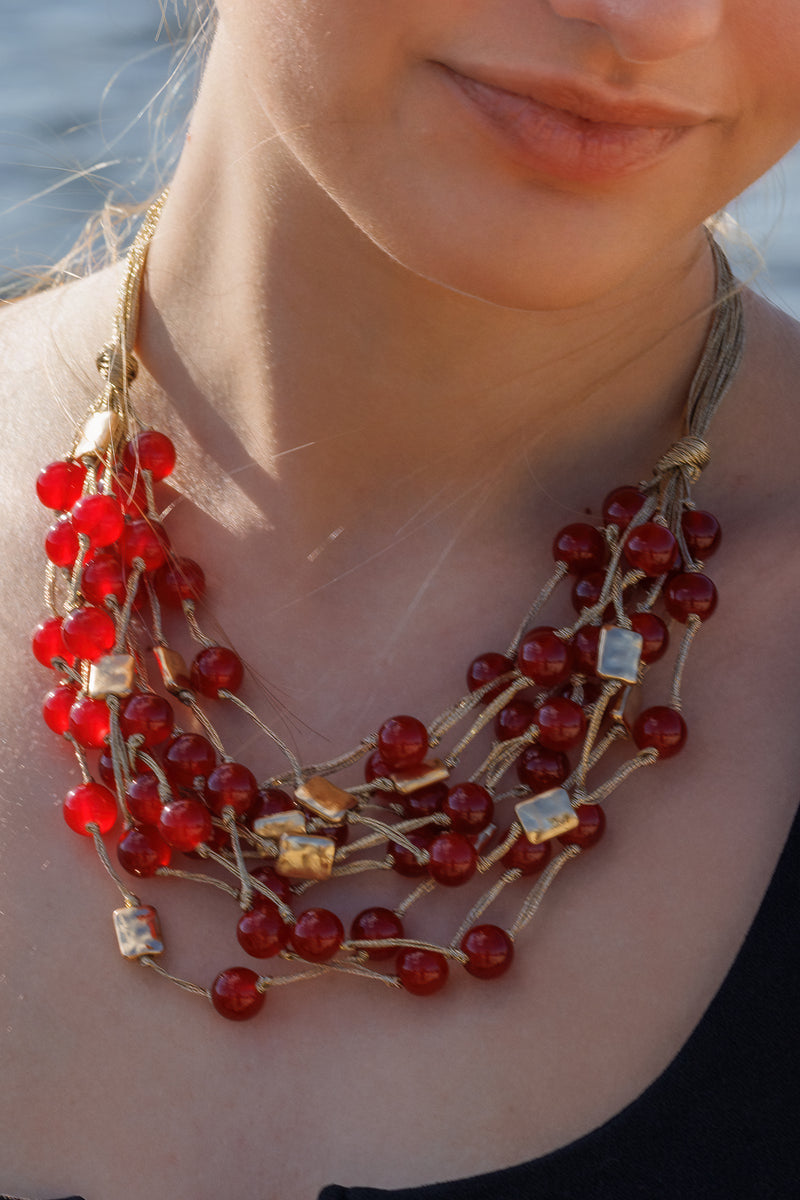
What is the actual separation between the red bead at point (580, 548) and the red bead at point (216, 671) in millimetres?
311

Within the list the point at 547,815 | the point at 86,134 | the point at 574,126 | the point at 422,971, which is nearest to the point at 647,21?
the point at 574,126

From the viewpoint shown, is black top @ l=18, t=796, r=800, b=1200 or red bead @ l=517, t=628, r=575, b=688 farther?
red bead @ l=517, t=628, r=575, b=688

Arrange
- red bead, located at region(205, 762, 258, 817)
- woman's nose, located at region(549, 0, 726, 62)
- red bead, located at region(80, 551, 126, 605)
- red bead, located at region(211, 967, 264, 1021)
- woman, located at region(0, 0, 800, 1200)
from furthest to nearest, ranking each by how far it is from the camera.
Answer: red bead, located at region(80, 551, 126, 605) → red bead, located at region(205, 762, 258, 817) → red bead, located at region(211, 967, 264, 1021) → woman, located at region(0, 0, 800, 1200) → woman's nose, located at region(549, 0, 726, 62)

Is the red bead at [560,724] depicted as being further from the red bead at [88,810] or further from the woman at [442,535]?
the red bead at [88,810]

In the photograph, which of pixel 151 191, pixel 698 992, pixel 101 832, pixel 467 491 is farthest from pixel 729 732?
pixel 151 191

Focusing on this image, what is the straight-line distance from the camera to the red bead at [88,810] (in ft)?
4.15

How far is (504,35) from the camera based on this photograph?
987 millimetres

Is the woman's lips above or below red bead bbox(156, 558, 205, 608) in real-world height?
above

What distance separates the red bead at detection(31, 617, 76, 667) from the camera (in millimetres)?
1355

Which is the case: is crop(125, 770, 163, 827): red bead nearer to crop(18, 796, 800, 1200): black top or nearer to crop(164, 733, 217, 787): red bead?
crop(164, 733, 217, 787): red bead

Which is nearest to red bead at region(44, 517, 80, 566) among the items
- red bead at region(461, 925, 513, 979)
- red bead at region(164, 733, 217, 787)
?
red bead at region(164, 733, 217, 787)

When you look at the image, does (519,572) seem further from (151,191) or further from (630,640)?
(151,191)

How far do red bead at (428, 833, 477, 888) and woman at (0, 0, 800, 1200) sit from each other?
0.04 meters

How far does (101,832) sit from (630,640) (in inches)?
19.1
